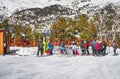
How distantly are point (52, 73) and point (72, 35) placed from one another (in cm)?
5542

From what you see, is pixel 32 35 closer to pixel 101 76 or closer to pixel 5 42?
pixel 5 42

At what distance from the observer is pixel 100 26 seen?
86188 mm

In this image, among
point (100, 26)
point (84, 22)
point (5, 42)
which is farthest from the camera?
point (100, 26)

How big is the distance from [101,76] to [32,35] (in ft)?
170

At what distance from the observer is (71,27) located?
72.8 meters

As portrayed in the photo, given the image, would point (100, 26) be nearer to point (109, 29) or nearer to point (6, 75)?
point (109, 29)

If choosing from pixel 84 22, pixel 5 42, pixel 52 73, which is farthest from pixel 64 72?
pixel 84 22

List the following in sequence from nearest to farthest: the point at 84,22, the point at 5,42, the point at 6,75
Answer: the point at 6,75 → the point at 5,42 → the point at 84,22

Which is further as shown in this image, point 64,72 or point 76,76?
point 64,72

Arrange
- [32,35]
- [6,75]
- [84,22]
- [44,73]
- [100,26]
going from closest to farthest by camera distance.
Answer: [6,75] → [44,73] → [32,35] → [84,22] → [100,26]

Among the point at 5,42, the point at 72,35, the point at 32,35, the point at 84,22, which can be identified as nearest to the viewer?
the point at 5,42

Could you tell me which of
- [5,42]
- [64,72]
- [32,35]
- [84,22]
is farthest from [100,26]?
[64,72]

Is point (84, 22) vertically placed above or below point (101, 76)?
above

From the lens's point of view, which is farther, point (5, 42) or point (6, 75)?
point (5, 42)
